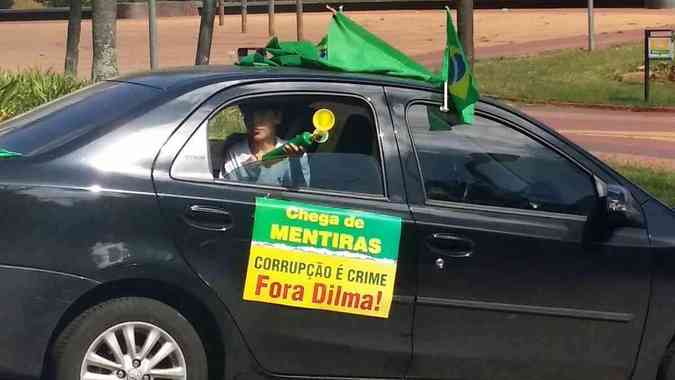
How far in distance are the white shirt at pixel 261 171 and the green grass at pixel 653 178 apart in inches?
229

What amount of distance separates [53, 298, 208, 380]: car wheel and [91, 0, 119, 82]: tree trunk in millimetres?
9755

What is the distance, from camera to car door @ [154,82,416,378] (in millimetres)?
4562

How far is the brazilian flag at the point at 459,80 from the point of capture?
4.96 metres

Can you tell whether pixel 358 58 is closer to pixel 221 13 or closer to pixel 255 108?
pixel 255 108

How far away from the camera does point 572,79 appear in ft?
88.0

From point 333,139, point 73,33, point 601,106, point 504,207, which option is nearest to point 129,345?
point 333,139

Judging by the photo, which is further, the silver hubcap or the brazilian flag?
the brazilian flag

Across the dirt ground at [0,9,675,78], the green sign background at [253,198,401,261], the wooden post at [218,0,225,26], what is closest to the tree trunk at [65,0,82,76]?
the dirt ground at [0,9,675,78]

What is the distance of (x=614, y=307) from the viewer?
494 centimetres

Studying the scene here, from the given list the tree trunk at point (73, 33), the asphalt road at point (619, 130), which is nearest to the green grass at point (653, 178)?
the asphalt road at point (619, 130)

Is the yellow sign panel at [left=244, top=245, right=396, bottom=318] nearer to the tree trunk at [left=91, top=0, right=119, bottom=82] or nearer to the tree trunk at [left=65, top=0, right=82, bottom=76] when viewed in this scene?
the tree trunk at [left=91, top=0, right=119, bottom=82]

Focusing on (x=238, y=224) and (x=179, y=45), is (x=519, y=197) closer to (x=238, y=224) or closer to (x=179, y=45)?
(x=238, y=224)

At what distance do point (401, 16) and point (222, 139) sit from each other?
51.2 meters

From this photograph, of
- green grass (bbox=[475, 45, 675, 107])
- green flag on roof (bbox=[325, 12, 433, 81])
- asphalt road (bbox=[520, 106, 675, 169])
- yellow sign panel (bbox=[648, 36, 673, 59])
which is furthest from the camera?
green grass (bbox=[475, 45, 675, 107])
